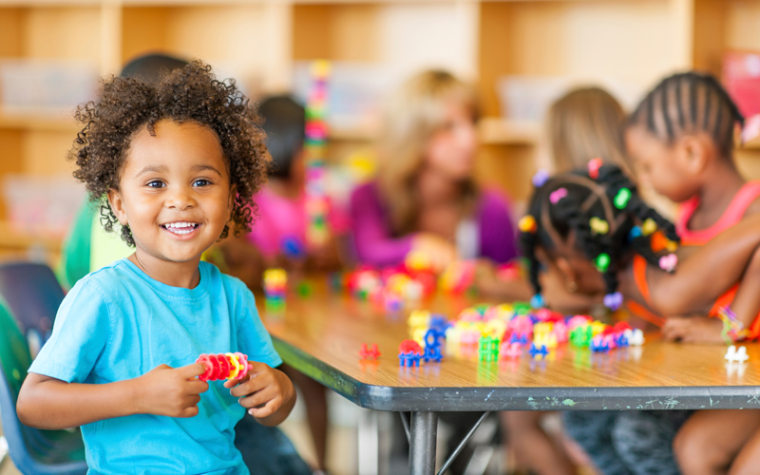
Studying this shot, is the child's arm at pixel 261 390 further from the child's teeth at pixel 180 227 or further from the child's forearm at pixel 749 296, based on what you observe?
the child's forearm at pixel 749 296

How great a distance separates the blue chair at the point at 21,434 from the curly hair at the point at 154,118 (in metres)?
0.33

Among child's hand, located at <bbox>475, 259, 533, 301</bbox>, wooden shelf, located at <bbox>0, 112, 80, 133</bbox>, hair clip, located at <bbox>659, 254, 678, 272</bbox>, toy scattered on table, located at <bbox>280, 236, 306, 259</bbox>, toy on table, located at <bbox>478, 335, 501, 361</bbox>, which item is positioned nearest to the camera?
toy on table, located at <bbox>478, 335, 501, 361</bbox>

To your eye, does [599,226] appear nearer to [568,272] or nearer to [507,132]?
[568,272]

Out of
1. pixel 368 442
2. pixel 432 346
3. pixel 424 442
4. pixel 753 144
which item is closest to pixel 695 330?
pixel 432 346

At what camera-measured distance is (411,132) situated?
10.1ft

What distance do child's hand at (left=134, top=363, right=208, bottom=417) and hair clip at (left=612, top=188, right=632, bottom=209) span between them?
937 millimetres

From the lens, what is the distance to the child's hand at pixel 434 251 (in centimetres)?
279

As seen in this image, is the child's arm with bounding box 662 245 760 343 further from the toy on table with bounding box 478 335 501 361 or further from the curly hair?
the curly hair

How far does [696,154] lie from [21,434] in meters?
1.33

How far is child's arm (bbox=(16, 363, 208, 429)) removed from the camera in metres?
1.27

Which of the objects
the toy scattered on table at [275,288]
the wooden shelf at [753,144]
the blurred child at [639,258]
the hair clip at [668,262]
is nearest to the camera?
the blurred child at [639,258]

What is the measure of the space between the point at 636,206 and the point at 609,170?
0.09 meters

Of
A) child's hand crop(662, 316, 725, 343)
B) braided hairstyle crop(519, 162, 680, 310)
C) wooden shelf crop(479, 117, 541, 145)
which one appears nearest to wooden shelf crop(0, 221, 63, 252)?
wooden shelf crop(479, 117, 541, 145)

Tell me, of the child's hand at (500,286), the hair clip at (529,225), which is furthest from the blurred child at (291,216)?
the hair clip at (529,225)
